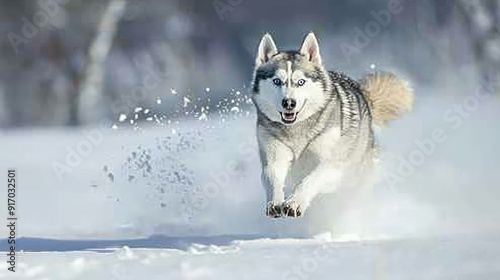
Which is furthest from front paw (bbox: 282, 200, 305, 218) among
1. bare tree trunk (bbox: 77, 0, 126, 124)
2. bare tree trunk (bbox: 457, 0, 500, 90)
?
bare tree trunk (bbox: 457, 0, 500, 90)

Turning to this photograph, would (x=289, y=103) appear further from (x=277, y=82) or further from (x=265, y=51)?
(x=265, y=51)

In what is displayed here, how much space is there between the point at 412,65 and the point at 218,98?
0.58 metres

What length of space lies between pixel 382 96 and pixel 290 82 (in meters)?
0.33

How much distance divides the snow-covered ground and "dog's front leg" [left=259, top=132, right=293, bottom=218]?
0.04 metres

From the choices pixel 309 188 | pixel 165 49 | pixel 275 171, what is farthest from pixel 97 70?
pixel 309 188

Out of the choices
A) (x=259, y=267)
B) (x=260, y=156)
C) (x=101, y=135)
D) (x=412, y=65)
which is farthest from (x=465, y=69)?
(x=101, y=135)

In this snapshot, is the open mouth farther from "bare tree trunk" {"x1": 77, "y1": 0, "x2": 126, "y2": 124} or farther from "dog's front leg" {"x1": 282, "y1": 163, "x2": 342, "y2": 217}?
"bare tree trunk" {"x1": 77, "y1": 0, "x2": 126, "y2": 124}

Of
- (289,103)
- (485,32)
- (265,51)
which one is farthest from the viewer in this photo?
(485,32)

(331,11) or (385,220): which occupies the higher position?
(331,11)

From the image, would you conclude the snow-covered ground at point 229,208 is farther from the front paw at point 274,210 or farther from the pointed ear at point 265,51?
the pointed ear at point 265,51

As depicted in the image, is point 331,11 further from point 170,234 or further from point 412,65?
point 170,234

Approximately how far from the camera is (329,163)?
7.83 feet

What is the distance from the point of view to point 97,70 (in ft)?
8.19

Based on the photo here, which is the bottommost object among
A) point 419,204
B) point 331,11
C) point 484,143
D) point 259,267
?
point 259,267
